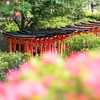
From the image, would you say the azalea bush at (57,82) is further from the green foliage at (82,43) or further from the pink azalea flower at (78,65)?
the green foliage at (82,43)

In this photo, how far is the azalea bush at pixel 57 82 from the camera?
0.63m

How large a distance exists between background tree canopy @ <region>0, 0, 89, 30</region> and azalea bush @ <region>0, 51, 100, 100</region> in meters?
9.48

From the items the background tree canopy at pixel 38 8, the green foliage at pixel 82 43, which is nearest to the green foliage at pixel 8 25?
the background tree canopy at pixel 38 8


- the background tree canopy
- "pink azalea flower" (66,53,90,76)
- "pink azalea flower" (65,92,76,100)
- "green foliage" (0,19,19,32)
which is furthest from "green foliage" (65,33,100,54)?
"pink azalea flower" (65,92,76,100)

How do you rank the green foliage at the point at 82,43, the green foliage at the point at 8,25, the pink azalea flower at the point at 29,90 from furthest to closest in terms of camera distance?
the green foliage at the point at 8,25 < the green foliage at the point at 82,43 < the pink azalea flower at the point at 29,90

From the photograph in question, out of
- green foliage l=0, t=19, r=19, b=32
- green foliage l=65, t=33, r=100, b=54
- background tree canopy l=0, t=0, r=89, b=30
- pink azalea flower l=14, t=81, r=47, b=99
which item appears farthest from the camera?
green foliage l=0, t=19, r=19, b=32

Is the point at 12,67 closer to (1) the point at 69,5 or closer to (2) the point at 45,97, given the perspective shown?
(2) the point at 45,97

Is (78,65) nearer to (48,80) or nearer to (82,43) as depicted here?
(48,80)

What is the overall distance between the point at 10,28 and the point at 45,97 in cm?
1247

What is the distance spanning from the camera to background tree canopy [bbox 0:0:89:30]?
407 inches

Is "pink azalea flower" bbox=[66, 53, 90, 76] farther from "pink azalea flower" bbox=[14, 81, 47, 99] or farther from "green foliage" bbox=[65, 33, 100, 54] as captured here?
"green foliage" bbox=[65, 33, 100, 54]

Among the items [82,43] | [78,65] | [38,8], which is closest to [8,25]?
[38,8]

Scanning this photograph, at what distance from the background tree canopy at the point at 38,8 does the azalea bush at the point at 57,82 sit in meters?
9.48

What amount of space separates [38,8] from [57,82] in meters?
10.8
